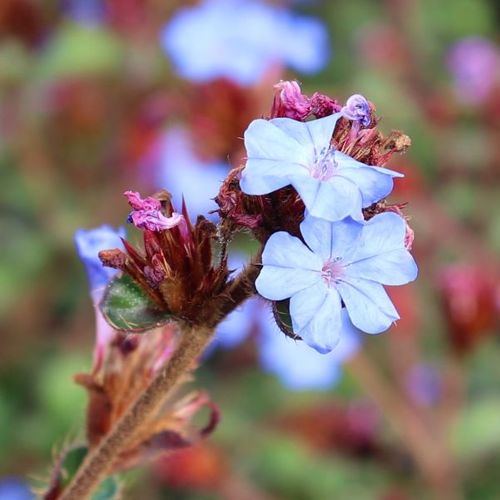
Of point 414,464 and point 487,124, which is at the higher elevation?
point 487,124

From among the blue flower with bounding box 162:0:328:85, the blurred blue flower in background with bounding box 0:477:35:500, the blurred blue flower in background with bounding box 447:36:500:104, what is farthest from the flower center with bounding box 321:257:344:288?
the blurred blue flower in background with bounding box 447:36:500:104

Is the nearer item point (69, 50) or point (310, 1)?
point (69, 50)

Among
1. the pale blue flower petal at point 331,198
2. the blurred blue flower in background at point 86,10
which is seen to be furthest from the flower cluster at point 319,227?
the blurred blue flower in background at point 86,10

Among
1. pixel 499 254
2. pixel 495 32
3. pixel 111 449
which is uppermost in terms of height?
pixel 495 32

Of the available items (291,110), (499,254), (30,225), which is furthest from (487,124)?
(291,110)

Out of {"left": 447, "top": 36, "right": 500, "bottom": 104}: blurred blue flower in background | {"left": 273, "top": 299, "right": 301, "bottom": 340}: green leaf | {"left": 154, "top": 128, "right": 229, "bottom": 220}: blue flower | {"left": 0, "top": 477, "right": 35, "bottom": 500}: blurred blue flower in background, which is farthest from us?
{"left": 447, "top": 36, "right": 500, "bottom": 104}: blurred blue flower in background

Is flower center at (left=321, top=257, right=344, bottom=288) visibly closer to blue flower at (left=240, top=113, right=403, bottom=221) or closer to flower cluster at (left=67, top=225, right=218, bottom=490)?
blue flower at (left=240, top=113, right=403, bottom=221)

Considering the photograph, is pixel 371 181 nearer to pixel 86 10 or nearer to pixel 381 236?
pixel 381 236

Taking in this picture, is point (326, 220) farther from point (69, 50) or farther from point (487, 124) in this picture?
point (487, 124)
